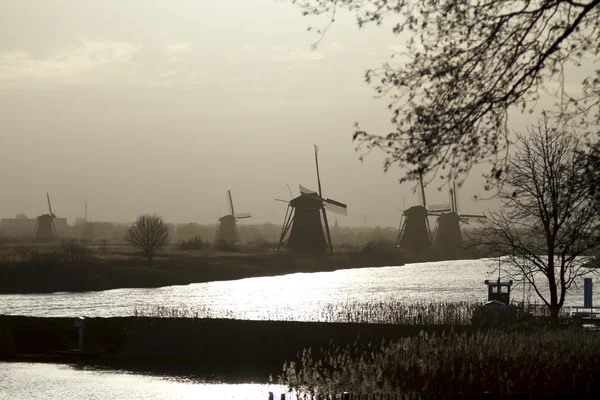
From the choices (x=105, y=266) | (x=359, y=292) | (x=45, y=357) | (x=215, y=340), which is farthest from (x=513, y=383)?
(x=105, y=266)

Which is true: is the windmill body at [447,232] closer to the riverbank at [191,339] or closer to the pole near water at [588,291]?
the pole near water at [588,291]

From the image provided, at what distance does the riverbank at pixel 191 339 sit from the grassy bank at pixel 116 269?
35297 mm

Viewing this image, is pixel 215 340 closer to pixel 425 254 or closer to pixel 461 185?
pixel 461 185

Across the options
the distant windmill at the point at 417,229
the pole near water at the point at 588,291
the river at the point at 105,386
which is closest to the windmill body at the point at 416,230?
the distant windmill at the point at 417,229

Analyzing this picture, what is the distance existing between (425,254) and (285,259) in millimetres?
44298

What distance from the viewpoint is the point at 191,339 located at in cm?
2941

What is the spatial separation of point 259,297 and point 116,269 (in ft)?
63.7

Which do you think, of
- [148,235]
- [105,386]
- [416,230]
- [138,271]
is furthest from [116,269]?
[416,230]

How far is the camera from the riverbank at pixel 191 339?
28406 mm

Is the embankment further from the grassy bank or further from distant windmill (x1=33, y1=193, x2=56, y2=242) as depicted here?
distant windmill (x1=33, y1=193, x2=56, y2=242)

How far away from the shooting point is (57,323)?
31188 mm

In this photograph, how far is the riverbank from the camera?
1118 inches

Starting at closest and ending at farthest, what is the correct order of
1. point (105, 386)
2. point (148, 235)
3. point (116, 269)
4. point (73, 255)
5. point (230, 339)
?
point (105, 386) → point (230, 339) → point (73, 255) → point (116, 269) → point (148, 235)

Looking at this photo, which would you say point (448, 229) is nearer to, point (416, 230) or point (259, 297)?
point (416, 230)
